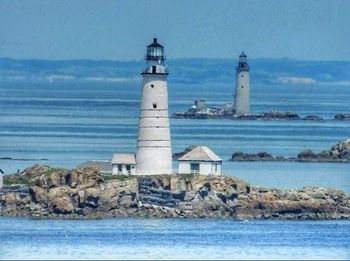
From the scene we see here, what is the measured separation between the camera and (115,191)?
175 ft

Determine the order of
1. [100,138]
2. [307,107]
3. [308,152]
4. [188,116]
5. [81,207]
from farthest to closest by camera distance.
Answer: [307,107] < [188,116] < [100,138] < [308,152] < [81,207]

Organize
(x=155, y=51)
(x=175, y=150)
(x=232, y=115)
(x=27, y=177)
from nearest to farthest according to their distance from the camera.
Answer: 1. (x=27, y=177)
2. (x=155, y=51)
3. (x=175, y=150)
4. (x=232, y=115)

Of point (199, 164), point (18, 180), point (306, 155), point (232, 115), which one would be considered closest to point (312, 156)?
point (306, 155)

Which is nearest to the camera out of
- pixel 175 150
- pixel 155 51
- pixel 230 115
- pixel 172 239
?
pixel 172 239

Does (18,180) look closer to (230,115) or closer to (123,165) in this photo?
(123,165)

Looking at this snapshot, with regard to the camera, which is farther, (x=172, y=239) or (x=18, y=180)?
(x=18, y=180)

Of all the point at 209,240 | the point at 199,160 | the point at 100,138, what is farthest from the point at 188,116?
the point at 209,240

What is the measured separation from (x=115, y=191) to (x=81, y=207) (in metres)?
1.13

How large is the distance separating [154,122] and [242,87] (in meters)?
63.3

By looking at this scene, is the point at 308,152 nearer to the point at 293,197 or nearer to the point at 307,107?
the point at 293,197

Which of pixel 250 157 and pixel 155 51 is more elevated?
pixel 155 51

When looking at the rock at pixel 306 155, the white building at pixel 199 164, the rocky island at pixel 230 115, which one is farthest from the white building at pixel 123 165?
the rocky island at pixel 230 115

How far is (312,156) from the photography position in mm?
80375

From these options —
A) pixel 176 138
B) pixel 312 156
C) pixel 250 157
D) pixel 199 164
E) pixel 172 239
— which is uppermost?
pixel 176 138
